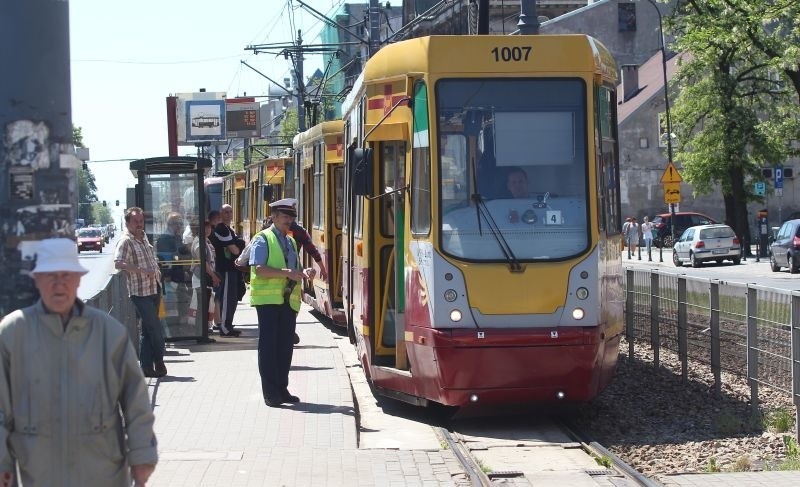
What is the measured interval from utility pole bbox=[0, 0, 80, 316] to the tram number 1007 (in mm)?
5975

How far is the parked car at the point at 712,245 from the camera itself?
157ft

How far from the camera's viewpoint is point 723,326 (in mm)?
13078

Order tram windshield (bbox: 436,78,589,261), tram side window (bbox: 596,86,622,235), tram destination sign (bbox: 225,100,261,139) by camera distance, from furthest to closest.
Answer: tram destination sign (bbox: 225,100,261,139) < tram side window (bbox: 596,86,622,235) < tram windshield (bbox: 436,78,589,261)

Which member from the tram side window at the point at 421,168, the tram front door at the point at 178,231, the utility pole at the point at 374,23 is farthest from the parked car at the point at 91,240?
the tram side window at the point at 421,168

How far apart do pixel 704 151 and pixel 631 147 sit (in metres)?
17.3

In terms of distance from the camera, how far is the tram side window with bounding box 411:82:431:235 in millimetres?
11541

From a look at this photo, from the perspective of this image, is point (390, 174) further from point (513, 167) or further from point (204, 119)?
point (204, 119)

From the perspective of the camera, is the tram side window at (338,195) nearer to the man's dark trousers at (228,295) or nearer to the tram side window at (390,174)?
the man's dark trousers at (228,295)

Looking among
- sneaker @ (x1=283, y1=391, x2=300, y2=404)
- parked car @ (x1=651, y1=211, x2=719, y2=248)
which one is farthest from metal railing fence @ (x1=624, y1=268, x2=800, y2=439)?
parked car @ (x1=651, y1=211, x2=719, y2=248)

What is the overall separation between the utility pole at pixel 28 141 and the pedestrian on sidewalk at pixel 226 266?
41.9 feet

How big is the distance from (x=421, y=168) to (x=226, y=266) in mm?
8016

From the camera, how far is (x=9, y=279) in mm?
6020

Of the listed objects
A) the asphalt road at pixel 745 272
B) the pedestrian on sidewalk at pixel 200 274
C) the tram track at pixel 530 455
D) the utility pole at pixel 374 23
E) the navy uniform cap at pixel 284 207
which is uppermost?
the utility pole at pixel 374 23

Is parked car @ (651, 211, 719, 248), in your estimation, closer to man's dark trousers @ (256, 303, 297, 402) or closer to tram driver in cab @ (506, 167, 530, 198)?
man's dark trousers @ (256, 303, 297, 402)
